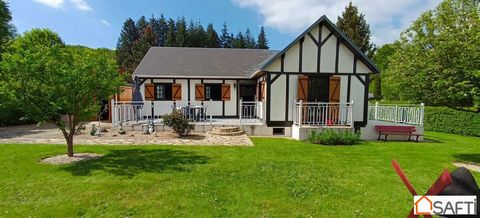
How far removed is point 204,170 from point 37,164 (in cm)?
399

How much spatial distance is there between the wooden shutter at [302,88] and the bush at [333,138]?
2.17m

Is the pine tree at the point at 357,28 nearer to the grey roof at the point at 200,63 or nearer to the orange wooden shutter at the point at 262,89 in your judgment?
the grey roof at the point at 200,63

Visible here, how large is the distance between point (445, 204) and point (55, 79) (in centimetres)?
750

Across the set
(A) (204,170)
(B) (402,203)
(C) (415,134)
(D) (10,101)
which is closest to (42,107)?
(D) (10,101)

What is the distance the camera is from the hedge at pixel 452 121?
16547 millimetres

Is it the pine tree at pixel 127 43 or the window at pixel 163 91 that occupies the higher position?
the pine tree at pixel 127 43

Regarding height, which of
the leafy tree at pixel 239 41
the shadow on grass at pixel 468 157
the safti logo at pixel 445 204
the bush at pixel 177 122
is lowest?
the shadow on grass at pixel 468 157

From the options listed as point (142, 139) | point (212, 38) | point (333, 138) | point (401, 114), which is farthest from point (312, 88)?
point (212, 38)

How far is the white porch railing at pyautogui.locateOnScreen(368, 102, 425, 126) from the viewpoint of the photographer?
1275cm

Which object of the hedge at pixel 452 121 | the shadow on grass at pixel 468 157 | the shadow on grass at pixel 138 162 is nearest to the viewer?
the shadow on grass at pixel 138 162

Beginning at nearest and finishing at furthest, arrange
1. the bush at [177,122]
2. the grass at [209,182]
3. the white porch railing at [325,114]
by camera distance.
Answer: the grass at [209,182] < the bush at [177,122] < the white porch railing at [325,114]

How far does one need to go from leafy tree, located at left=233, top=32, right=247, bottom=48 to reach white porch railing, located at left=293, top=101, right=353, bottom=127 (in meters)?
38.9

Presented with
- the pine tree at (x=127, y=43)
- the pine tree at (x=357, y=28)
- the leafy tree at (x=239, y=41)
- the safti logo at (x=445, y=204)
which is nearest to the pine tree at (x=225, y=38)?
the leafy tree at (x=239, y=41)

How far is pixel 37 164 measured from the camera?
6.59 metres
